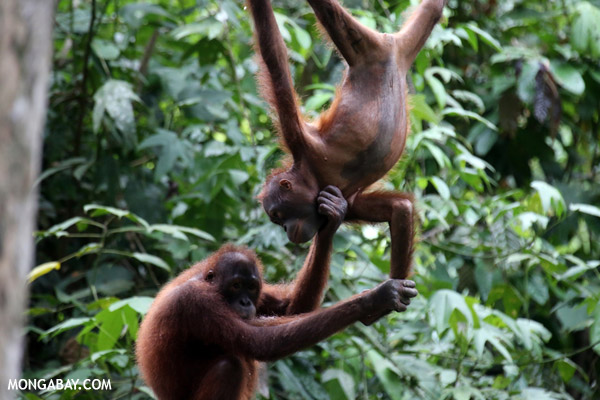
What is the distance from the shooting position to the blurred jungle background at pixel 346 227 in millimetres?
4793

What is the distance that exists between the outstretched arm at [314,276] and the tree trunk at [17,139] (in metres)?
1.94

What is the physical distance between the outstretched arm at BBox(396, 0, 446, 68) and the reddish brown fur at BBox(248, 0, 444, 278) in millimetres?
21

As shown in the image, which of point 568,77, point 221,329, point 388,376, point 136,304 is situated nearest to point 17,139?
point 221,329

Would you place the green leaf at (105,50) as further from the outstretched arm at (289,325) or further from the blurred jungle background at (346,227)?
the outstretched arm at (289,325)

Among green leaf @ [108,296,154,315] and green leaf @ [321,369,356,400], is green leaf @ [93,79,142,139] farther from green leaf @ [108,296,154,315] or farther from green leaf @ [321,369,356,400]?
green leaf @ [321,369,356,400]

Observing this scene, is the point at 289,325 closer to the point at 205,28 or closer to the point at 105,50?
the point at 205,28

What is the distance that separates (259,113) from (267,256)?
1.99 metres

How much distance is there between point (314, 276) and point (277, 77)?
1.11m

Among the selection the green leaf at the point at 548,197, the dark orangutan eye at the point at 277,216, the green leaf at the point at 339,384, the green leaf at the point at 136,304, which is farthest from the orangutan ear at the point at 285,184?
the green leaf at the point at 548,197

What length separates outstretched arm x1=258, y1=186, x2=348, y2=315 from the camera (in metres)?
3.18

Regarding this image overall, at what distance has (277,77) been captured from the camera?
10.4 ft

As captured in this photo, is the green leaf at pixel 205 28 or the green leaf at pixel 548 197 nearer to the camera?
the green leaf at pixel 548 197

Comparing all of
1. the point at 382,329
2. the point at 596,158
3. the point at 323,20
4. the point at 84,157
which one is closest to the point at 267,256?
the point at 382,329

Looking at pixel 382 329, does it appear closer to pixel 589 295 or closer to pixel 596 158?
pixel 589 295
